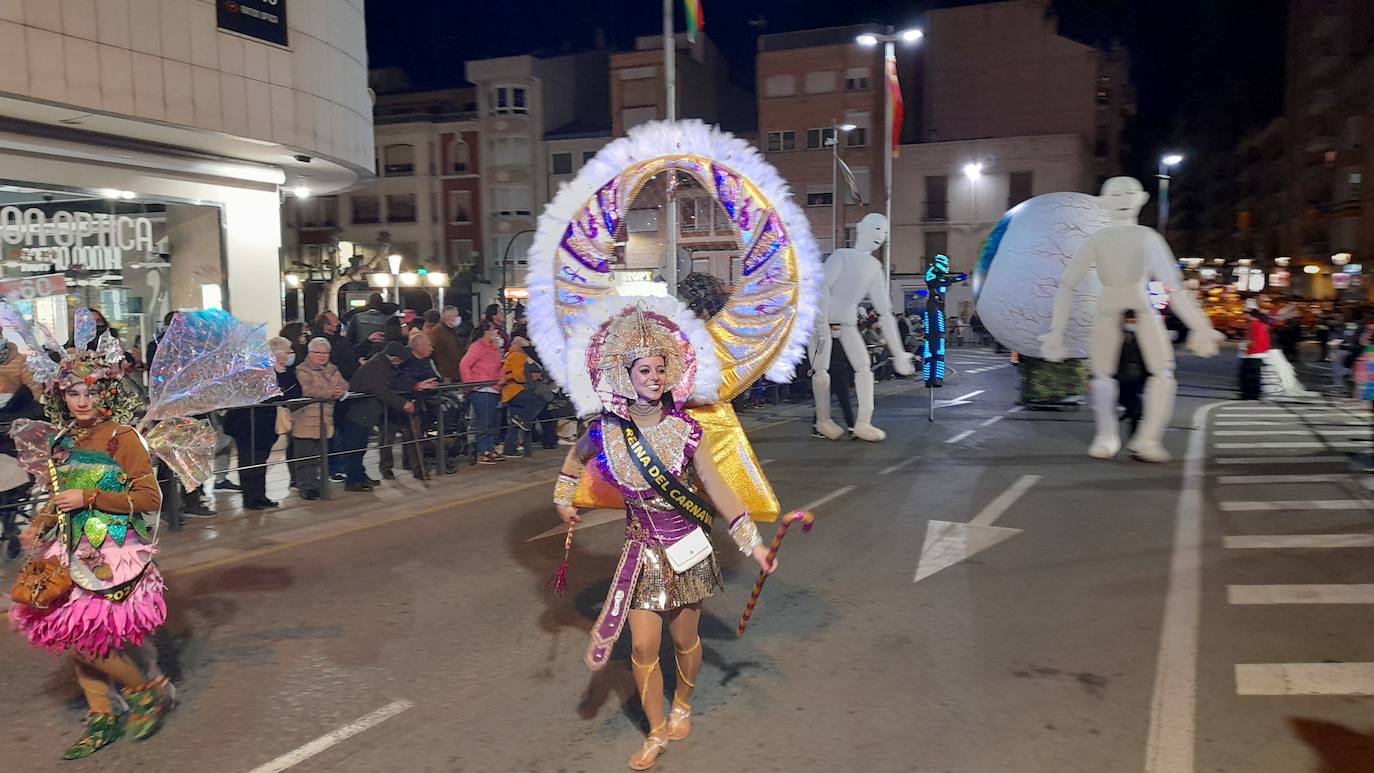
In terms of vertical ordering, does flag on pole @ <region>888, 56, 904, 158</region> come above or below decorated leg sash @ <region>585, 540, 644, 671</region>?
above

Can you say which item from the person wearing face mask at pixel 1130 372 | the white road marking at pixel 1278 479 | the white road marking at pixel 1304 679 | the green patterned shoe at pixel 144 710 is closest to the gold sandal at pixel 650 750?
A: the green patterned shoe at pixel 144 710

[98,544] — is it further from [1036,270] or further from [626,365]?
[1036,270]

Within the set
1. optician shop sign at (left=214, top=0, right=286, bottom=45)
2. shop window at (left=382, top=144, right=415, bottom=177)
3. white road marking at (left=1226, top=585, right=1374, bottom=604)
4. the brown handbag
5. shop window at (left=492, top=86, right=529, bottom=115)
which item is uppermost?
shop window at (left=492, top=86, right=529, bottom=115)

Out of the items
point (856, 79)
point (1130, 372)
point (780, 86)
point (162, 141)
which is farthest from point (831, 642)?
point (780, 86)

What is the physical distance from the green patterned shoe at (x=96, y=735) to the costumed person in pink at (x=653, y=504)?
213 centimetres

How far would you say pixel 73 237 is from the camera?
1211cm

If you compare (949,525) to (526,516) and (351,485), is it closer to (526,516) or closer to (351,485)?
(526,516)

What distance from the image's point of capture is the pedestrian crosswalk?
16.7 feet

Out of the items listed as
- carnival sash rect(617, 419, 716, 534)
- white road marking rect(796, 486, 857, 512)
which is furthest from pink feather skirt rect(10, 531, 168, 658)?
white road marking rect(796, 486, 857, 512)

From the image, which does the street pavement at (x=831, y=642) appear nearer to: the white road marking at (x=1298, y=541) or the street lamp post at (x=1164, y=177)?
the white road marking at (x=1298, y=541)

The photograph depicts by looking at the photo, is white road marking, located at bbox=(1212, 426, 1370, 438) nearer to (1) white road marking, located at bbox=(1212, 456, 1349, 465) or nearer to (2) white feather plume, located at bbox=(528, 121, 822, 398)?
(1) white road marking, located at bbox=(1212, 456, 1349, 465)

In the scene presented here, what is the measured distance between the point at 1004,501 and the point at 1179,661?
4108 millimetres

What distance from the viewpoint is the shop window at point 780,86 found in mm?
47844

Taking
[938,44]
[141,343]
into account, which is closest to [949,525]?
[141,343]
